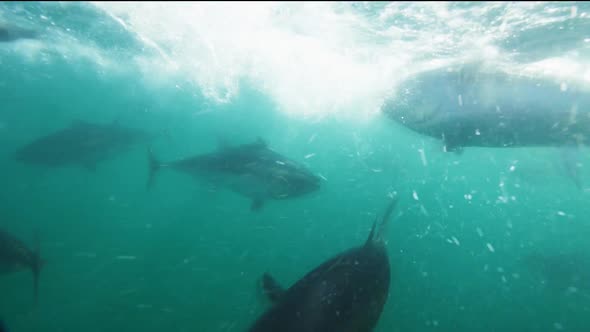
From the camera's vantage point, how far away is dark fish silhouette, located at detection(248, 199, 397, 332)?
3.26 metres

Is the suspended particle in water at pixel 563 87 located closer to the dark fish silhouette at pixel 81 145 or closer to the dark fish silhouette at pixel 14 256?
the dark fish silhouette at pixel 14 256

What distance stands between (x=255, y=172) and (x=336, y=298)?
257 inches

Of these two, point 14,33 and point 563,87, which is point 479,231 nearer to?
point 563,87

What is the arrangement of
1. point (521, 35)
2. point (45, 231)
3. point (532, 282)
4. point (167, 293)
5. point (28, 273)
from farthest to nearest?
1. point (45, 231)
2. point (532, 282)
3. point (28, 273)
4. point (167, 293)
5. point (521, 35)

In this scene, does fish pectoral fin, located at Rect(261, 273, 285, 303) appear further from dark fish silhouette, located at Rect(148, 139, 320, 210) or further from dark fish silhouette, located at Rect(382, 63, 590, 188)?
dark fish silhouette, located at Rect(382, 63, 590, 188)

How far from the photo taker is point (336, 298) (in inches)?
138

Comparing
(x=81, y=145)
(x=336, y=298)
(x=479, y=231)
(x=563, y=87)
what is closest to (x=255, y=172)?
(x=336, y=298)

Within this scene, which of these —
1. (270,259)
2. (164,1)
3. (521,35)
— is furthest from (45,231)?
(521,35)

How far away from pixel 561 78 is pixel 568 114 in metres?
Result: 0.84

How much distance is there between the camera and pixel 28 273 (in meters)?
15.3

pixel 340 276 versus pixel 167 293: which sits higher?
pixel 340 276

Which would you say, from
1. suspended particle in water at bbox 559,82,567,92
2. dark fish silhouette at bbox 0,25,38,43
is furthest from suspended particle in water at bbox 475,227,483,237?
dark fish silhouette at bbox 0,25,38,43

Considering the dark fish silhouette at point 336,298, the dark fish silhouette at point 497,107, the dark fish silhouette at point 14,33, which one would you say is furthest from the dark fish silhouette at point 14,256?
the dark fish silhouette at point 14,33

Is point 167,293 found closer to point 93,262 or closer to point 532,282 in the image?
point 93,262
